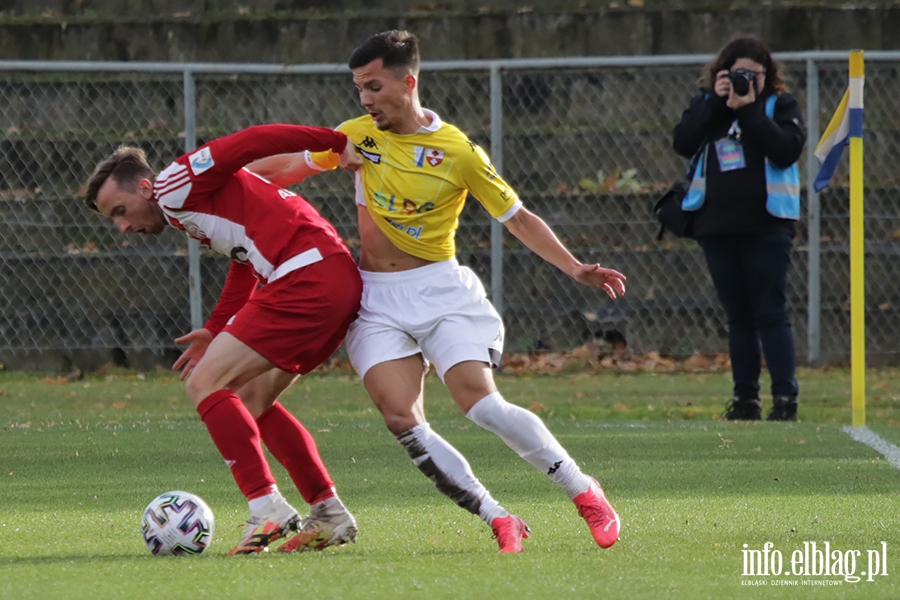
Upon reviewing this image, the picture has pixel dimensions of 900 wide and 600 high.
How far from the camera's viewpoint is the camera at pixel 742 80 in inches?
316

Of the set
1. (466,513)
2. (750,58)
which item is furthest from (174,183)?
(750,58)

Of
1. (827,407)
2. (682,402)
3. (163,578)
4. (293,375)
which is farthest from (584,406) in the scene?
(163,578)

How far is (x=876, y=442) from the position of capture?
7.28 m

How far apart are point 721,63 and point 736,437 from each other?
2250 millimetres

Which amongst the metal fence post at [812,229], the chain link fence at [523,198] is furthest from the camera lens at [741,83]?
the chain link fence at [523,198]

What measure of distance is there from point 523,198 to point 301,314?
711cm

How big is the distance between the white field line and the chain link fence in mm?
3417

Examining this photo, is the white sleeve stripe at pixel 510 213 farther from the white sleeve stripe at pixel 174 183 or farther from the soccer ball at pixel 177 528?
the soccer ball at pixel 177 528

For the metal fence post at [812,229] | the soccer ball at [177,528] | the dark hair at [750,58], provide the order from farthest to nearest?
the metal fence post at [812,229], the dark hair at [750,58], the soccer ball at [177,528]

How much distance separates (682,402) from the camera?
9320 mm

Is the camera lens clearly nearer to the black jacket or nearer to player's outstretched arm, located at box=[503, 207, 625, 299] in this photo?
Answer: the black jacket

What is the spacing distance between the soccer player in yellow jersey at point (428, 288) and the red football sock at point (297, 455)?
0.32 meters

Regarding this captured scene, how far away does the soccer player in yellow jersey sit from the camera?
4.66 m

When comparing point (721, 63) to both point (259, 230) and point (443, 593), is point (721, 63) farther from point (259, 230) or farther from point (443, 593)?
point (443, 593)
